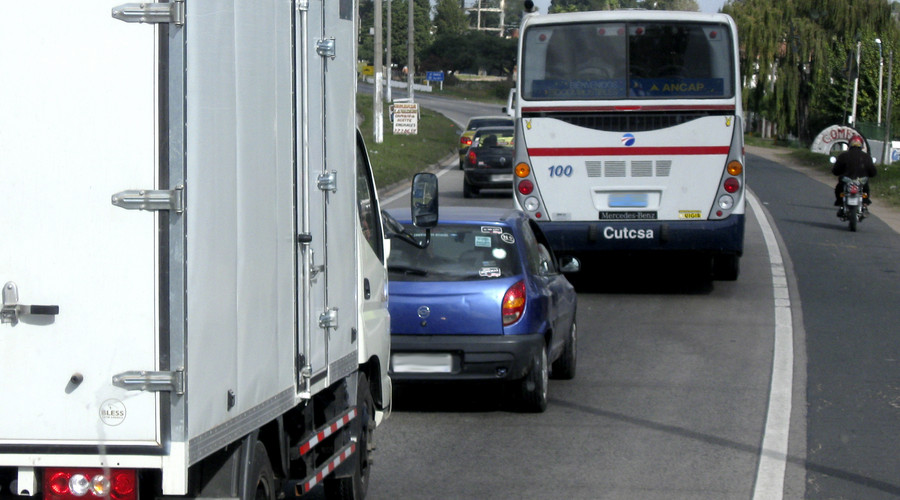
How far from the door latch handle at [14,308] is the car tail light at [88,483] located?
1.60 ft

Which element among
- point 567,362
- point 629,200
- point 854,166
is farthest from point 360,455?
point 854,166

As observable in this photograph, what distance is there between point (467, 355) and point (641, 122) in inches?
270

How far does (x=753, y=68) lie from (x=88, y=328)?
190 ft

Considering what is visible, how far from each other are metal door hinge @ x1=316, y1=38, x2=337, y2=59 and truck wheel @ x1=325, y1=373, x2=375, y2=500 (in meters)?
1.69

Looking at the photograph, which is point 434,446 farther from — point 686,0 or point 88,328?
point 686,0

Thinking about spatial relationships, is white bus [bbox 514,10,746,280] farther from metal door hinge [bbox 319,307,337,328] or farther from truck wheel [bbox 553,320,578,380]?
metal door hinge [bbox 319,307,337,328]

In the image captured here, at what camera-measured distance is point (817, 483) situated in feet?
23.4

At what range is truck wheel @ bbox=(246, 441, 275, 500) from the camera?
4598mm

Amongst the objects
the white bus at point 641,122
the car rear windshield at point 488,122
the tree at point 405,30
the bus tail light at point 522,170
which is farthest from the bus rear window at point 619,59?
the tree at point 405,30

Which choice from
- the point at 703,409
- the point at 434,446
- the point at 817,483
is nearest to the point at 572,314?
the point at 703,409

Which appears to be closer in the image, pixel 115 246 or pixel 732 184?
pixel 115 246

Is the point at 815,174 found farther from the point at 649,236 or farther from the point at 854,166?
the point at 649,236

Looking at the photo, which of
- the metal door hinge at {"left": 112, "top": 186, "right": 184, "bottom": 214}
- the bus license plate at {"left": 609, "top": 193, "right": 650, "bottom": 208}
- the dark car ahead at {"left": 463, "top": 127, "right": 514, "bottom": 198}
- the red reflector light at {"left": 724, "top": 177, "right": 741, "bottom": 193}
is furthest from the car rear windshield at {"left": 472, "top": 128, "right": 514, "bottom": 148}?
the metal door hinge at {"left": 112, "top": 186, "right": 184, "bottom": 214}

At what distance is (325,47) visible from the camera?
5477 millimetres
